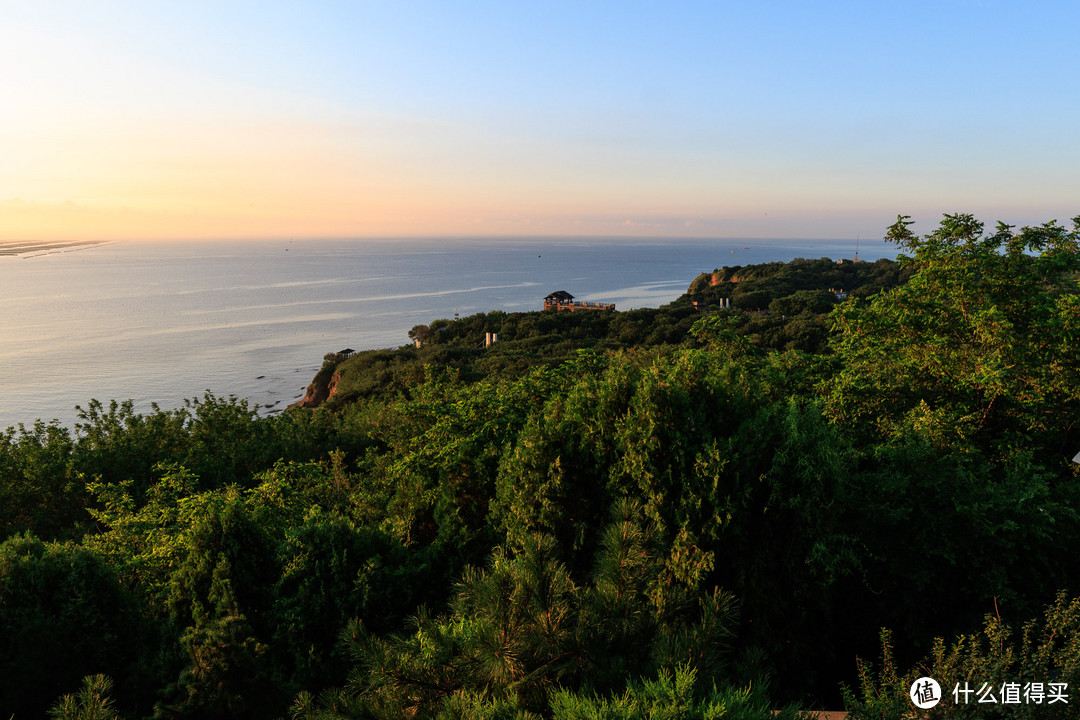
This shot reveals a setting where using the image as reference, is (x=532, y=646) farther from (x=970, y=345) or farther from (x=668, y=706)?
(x=970, y=345)

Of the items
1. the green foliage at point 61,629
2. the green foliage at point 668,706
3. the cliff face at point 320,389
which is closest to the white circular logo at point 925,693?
the green foliage at point 668,706

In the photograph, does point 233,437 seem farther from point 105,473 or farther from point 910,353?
point 910,353

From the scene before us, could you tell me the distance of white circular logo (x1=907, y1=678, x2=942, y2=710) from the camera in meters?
4.15

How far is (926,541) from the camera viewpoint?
7.85m

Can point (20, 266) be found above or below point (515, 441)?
above

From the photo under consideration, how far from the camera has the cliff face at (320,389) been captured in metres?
44.2

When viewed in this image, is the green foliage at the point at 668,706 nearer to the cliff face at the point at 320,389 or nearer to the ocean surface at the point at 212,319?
the cliff face at the point at 320,389

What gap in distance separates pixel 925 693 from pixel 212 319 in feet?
312

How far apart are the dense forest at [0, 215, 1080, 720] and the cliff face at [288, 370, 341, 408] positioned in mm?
31765

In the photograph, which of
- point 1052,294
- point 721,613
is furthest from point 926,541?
point 1052,294

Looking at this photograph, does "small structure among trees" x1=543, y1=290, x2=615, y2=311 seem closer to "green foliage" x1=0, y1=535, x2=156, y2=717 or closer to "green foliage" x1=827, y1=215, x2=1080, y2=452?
"green foliage" x1=827, y1=215, x2=1080, y2=452

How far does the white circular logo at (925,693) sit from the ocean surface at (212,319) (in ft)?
149

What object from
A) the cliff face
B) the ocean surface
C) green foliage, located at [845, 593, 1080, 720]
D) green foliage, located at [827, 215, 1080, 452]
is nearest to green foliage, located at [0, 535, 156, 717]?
green foliage, located at [845, 593, 1080, 720]

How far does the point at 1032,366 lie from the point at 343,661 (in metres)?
11.1
